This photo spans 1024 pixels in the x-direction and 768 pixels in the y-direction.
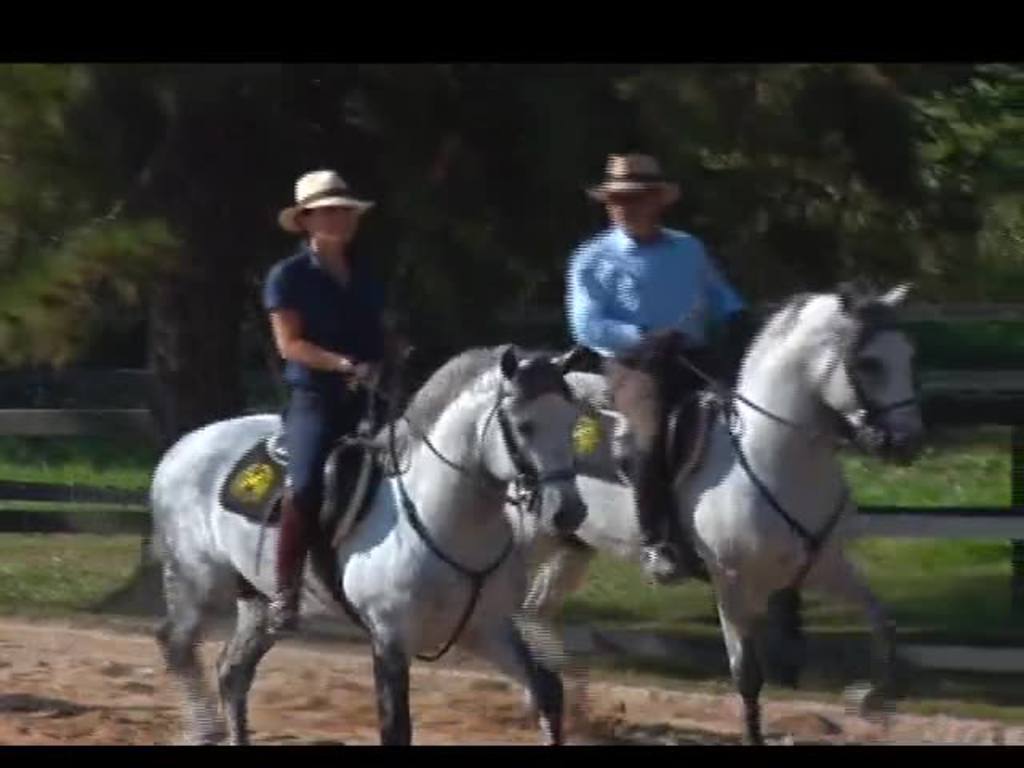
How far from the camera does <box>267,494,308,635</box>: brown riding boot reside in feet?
23.5

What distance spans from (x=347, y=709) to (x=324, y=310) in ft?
7.83

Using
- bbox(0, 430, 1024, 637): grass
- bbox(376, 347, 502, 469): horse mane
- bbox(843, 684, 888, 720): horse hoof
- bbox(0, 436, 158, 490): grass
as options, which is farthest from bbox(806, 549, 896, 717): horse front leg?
bbox(0, 436, 158, 490): grass

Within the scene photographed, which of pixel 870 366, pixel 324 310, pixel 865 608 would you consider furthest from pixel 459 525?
pixel 865 608

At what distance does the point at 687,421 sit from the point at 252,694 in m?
2.39

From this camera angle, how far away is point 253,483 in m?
7.57

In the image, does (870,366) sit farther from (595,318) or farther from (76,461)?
(76,461)

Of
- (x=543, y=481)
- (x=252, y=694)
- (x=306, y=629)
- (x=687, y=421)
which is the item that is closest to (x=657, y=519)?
(x=687, y=421)

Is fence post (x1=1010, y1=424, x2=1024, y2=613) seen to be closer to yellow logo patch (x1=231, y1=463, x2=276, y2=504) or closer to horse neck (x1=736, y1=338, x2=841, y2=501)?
horse neck (x1=736, y1=338, x2=841, y2=501)

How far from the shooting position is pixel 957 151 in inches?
428

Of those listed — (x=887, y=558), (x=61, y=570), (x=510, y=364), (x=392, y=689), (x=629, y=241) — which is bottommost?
(x=887, y=558)

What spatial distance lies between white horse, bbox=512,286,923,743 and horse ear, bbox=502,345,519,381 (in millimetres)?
1018

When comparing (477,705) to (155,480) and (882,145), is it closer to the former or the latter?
(155,480)

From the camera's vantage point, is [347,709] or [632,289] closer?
[632,289]

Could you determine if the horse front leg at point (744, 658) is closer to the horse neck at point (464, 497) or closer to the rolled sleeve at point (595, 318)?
the rolled sleeve at point (595, 318)
